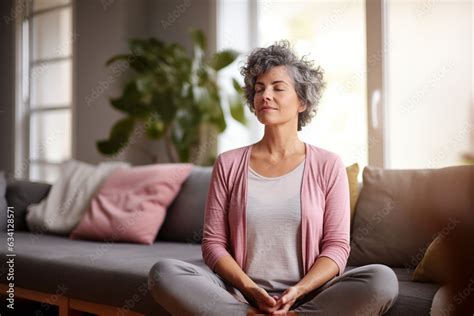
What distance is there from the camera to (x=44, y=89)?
5.39 m

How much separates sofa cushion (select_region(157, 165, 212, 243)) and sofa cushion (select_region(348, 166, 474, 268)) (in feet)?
2.69

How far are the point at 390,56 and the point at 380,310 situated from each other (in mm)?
1984

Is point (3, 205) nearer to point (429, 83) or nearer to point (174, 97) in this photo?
point (174, 97)

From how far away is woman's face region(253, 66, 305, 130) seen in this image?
189cm

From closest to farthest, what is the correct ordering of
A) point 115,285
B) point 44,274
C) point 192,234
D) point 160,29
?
point 115,285
point 44,274
point 192,234
point 160,29

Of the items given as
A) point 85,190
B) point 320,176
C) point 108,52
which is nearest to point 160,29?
point 108,52

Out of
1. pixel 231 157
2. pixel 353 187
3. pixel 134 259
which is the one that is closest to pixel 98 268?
pixel 134 259

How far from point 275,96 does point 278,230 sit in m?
0.43

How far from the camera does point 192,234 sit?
9.43ft

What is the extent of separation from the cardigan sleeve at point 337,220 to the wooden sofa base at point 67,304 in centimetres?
79

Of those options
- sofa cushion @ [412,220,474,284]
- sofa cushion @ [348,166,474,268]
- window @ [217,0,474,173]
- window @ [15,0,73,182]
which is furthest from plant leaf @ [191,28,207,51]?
sofa cushion @ [412,220,474,284]

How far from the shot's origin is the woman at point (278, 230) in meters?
1.67

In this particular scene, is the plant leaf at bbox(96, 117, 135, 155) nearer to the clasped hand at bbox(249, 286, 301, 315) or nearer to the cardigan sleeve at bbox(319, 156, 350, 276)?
the cardigan sleeve at bbox(319, 156, 350, 276)

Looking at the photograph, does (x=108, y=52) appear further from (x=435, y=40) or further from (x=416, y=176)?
(x=416, y=176)
